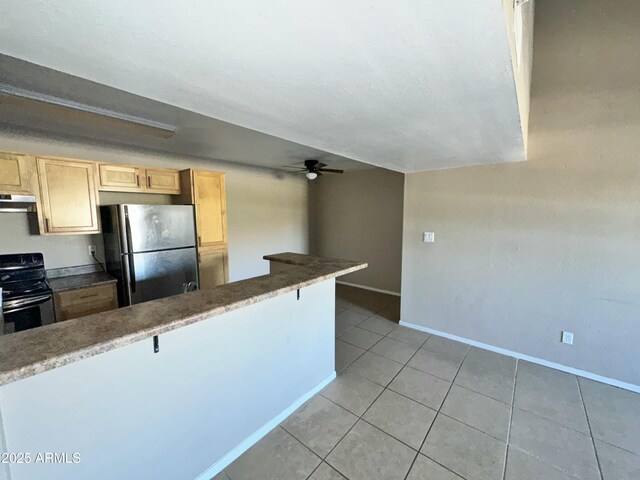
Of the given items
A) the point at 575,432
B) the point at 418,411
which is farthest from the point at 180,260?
the point at 575,432

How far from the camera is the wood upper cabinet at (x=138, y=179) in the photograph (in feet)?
9.34

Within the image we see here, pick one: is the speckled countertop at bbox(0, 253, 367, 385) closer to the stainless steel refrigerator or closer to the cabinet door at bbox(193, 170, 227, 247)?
the stainless steel refrigerator

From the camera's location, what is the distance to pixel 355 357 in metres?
2.70

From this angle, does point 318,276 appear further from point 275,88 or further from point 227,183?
point 227,183

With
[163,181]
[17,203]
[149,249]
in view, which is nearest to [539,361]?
[149,249]

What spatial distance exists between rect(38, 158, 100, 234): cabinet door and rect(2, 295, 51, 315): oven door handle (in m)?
0.64

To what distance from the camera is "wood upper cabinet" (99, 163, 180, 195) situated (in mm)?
2848

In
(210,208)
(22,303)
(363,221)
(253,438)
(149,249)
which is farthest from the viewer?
(363,221)

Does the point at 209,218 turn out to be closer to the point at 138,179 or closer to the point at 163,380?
the point at 138,179

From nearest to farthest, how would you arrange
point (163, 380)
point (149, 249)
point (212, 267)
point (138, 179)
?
1. point (163, 380)
2. point (149, 249)
3. point (138, 179)
4. point (212, 267)

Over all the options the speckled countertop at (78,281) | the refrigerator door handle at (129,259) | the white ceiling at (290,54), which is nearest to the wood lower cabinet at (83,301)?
the speckled countertop at (78,281)

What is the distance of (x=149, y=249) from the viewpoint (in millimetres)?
2861

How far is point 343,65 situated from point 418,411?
2272mm

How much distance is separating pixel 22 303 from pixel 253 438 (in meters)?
2.29
